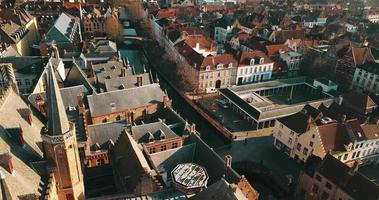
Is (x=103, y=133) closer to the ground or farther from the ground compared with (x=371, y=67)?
closer to the ground

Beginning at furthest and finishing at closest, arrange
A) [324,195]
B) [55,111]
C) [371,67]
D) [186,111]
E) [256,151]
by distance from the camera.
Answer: [371,67], [186,111], [256,151], [324,195], [55,111]

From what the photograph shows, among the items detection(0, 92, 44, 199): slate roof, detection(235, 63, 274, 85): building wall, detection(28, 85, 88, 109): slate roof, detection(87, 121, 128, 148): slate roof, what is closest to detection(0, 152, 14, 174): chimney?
detection(0, 92, 44, 199): slate roof

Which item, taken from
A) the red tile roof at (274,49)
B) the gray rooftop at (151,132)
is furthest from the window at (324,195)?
the red tile roof at (274,49)

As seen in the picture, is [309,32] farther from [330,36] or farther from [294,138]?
[294,138]

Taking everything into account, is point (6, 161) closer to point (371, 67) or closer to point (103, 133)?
point (103, 133)

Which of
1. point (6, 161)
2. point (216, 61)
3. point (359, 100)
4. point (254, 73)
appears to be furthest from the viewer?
point (254, 73)

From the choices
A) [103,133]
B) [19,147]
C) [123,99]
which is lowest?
[103,133]

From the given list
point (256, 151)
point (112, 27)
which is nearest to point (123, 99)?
point (256, 151)

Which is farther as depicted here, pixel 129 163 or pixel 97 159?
pixel 97 159

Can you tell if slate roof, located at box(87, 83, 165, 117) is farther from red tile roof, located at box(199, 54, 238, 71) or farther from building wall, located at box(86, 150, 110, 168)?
red tile roof, located at box(199, 54, 238, 71)
